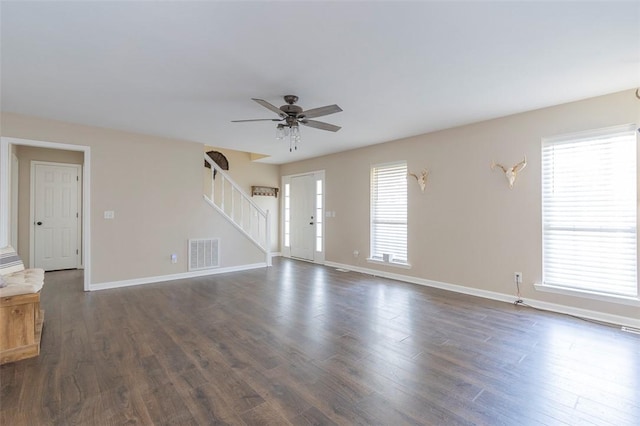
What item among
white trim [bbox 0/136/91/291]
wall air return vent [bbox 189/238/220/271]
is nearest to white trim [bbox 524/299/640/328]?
wall air return vent [bbox 189/238/220/271]

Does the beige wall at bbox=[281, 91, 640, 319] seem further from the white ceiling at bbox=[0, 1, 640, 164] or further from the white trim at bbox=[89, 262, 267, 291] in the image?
the white trim at bbox=[89, 262, 267, 291]

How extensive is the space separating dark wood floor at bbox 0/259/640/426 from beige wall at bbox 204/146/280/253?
4.12 meters

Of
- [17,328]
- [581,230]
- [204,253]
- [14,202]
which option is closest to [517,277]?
[581,230]

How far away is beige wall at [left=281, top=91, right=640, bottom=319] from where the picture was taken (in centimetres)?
357

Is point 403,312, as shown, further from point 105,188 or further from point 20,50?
point 105,188

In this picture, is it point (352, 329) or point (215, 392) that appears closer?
point (215, 392)

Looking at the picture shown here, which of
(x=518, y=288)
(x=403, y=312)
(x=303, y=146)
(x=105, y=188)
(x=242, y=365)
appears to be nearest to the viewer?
(x=242, y=365)

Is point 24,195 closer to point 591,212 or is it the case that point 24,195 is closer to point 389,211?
point 389,211

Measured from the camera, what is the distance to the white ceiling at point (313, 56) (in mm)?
1979

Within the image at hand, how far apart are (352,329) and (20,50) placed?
386cm

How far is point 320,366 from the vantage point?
2357 mm

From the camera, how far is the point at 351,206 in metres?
6.29

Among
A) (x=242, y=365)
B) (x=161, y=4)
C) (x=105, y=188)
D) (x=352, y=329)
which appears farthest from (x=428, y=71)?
(x=105, y=188)

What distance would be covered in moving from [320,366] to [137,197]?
4315 mm
